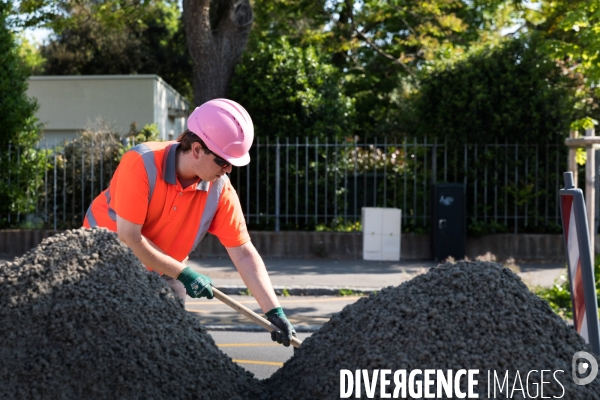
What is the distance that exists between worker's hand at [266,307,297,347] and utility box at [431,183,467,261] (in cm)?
956

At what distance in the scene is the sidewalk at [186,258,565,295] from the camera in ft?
34.5

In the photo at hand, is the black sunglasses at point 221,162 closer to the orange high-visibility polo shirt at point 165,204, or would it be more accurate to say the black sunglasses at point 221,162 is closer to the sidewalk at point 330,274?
the orange high-visibility polo shirt at point 165,204

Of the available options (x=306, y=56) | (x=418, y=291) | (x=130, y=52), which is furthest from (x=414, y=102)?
(x=130, y=52)

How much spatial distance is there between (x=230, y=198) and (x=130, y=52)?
29.3m

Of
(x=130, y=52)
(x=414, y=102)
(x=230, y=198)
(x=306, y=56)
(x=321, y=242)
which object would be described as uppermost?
Answer: (x=130, y=52)

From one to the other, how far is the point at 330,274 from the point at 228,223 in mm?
7990

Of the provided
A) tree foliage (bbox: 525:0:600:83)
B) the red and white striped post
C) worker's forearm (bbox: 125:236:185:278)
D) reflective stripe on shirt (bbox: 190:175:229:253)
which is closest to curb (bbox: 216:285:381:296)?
tree foliage (bbox: 525:0:600:83)

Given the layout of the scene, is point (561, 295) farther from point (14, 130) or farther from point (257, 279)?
point (14, 130)

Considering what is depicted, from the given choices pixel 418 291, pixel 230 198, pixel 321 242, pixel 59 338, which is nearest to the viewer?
pixel 59 338

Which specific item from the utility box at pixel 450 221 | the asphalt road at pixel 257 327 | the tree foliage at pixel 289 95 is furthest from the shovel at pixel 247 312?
the tree foliage at pixel 289 95

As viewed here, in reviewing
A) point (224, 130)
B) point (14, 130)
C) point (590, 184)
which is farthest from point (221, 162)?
point (14, 130)

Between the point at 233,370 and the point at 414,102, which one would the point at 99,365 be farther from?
the point at 414,102

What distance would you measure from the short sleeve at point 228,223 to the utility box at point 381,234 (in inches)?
373

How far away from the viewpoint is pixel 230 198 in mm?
3846
